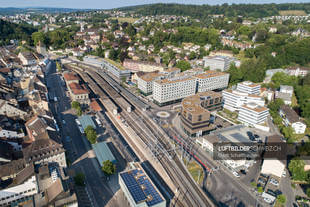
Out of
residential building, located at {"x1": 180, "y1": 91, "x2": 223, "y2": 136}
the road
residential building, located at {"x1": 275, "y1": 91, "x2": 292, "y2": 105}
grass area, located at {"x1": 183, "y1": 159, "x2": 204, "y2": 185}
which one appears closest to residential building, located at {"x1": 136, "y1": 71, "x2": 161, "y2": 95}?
residential building, located at {"x1": 180, "y1": 91, "x2": 223, "y2": 136}

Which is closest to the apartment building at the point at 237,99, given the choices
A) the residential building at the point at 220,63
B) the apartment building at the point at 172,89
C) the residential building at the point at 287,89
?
the apartment building at the point at 172,89

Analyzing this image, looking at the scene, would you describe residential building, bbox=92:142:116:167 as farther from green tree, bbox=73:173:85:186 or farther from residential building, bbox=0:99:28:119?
residential building, bbox=0:99:28:119

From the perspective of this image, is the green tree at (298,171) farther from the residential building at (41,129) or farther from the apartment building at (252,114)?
the residential building at (41,129)

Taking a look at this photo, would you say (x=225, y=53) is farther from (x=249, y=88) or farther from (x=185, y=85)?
(x=185, y=85)

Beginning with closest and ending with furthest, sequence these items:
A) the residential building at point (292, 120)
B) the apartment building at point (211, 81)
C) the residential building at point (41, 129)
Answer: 1. the residential building at point (41, 129)
2. the residential building at point (292, 120)
3. the apartment building at point (211, 81)

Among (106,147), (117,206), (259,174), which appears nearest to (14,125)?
(106,147)

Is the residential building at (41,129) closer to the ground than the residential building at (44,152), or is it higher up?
higher up

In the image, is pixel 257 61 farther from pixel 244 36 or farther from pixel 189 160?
pixel 189 160
